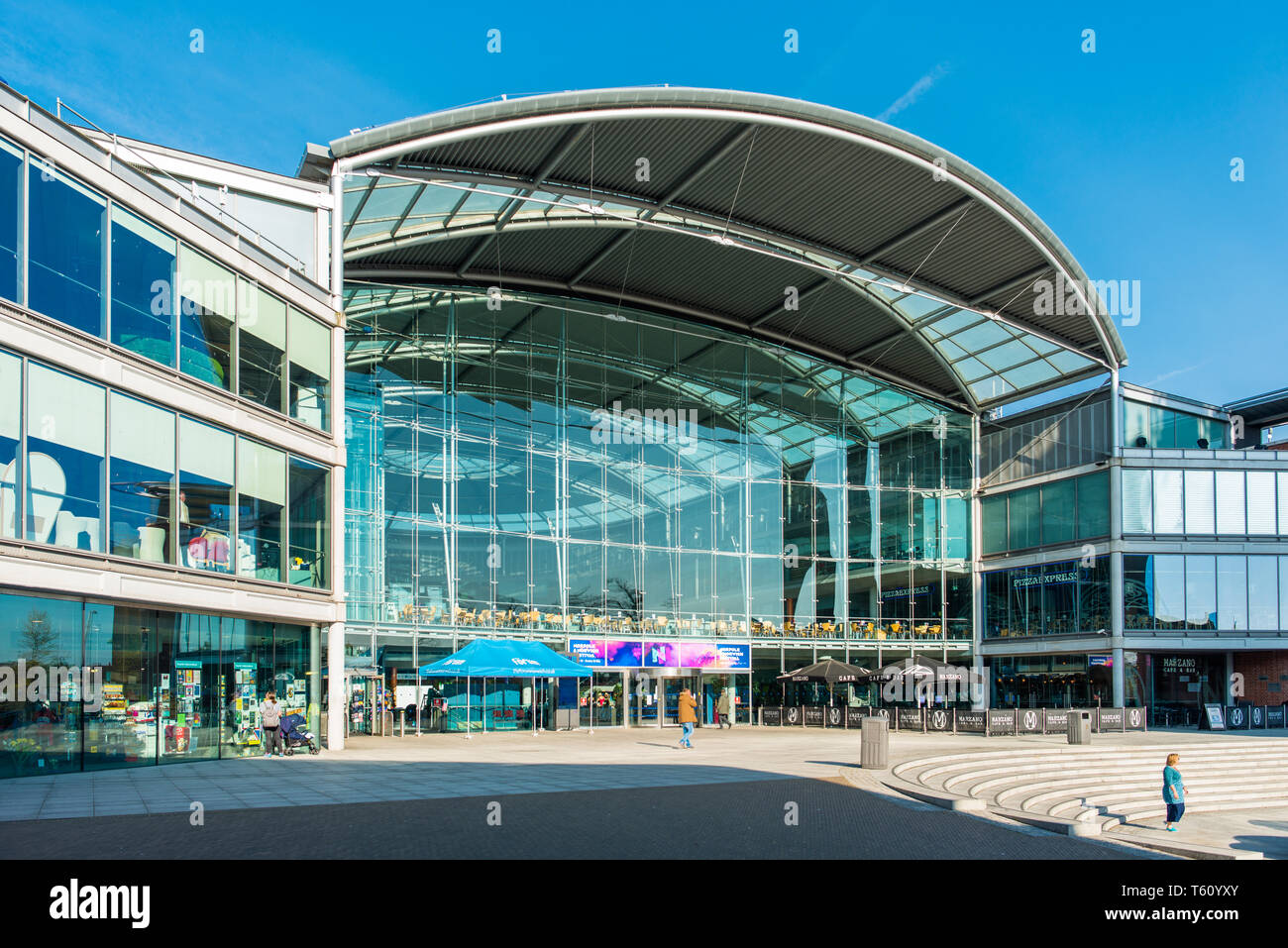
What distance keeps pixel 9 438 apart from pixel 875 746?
16.6m

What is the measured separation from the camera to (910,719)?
120 feet

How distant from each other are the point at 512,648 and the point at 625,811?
15.7m

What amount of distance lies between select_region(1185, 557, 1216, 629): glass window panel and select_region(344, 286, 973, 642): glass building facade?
353 inches

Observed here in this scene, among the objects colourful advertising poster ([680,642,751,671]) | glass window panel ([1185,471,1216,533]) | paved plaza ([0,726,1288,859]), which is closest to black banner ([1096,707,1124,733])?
paved plaza ([0,726,1288,859])

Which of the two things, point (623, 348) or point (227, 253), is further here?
point (623, 348)

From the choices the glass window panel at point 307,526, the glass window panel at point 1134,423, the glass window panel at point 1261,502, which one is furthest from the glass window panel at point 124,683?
the glass window panel at point 1261,502

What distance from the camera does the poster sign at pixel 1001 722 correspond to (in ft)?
108

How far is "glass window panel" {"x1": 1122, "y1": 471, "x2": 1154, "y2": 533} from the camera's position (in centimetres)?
4141

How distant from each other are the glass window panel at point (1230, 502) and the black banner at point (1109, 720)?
10.3 metres

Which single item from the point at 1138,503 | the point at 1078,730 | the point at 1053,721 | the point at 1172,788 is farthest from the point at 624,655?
the point at 1172,788

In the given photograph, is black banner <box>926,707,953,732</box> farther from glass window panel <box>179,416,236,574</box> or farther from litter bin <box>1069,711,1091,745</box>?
glass window panel <box>179,416,236,574</box>

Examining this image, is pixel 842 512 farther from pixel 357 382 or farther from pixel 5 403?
pixel 5 403

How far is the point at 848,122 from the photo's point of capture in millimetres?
30891
